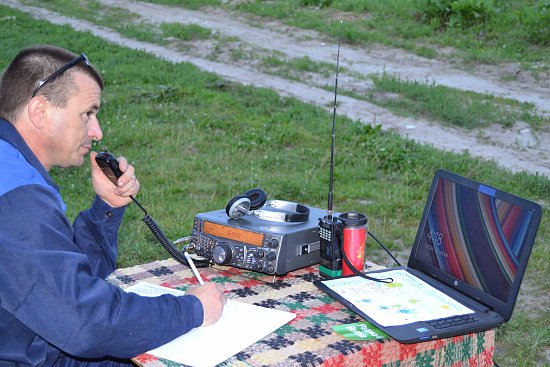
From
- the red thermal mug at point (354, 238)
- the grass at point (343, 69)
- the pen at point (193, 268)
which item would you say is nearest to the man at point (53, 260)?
the pen at point (193, 268)

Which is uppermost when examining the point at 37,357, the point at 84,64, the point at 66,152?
the point at 84,64

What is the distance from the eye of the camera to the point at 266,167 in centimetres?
877

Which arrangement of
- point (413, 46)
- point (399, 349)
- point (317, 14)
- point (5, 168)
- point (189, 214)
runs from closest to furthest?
point (5, 168)
point (399, 349)
point (189, 214)
point (413, 46)
point (317, 14)

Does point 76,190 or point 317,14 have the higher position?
point 317,14

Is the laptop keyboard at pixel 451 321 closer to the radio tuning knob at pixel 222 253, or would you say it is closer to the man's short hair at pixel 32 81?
the radio tuning knob at pixel 222 253

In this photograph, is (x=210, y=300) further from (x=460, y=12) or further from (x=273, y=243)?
(x=460, y=12)

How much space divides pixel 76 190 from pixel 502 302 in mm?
5552

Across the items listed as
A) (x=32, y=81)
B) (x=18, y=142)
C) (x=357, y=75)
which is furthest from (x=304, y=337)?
(x=357, y=75)

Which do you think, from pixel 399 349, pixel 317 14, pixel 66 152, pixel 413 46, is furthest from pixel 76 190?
pixel 317 14

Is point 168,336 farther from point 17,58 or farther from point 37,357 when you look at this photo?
point 17,58

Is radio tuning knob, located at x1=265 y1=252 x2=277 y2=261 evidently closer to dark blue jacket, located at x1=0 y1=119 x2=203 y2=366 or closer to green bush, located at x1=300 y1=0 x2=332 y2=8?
dark blue jacket, located at x1=0 y1=119 x2=203 y2=366

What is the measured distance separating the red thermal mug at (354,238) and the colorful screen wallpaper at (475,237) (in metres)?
0.29

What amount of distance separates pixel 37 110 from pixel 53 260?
64 centimetres

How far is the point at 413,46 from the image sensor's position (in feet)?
47.1
